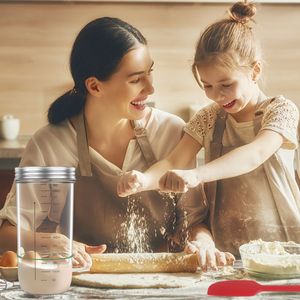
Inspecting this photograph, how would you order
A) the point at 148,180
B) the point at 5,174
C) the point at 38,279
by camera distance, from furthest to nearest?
the point at 5,174
the point at 148,180
the point at 38,279

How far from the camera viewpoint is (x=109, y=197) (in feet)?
3.55

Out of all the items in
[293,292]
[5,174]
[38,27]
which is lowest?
[293,292]

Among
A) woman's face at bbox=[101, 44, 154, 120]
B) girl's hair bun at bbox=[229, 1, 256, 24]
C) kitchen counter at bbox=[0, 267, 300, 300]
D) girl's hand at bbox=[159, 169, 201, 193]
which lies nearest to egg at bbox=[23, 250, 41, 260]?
kitchen counter at bbox=[0, 267, 300, 300]

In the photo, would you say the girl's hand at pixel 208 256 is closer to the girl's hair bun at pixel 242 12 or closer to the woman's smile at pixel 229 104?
the woman's smile at pixel 229 104

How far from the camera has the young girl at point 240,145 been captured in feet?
3.30

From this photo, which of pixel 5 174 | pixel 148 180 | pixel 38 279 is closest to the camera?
pixel 38 279

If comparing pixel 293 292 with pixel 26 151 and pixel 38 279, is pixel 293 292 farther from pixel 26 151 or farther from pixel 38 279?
pixel 26 151

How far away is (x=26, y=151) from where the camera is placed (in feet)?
3.62

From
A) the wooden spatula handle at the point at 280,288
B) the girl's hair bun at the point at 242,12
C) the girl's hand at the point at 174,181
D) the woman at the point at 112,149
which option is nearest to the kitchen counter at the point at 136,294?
the wooden spatula handle at the point at 280,288

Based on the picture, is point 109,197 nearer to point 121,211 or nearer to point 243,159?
point 121,211

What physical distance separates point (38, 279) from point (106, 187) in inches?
13.7

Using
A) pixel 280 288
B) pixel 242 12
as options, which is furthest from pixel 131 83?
pixel 280 288

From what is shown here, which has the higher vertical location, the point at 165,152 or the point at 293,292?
the point at 165,152

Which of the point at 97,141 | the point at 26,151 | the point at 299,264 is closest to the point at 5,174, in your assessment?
the point at 26,151
